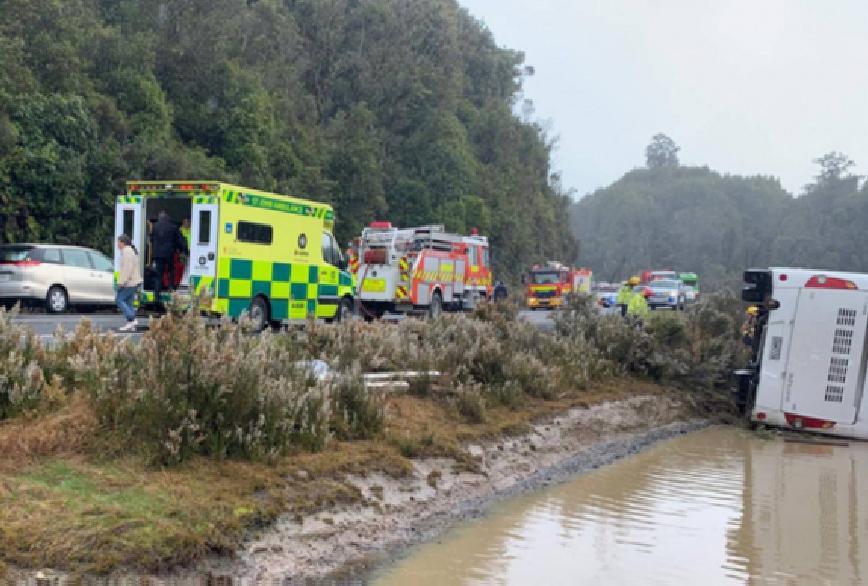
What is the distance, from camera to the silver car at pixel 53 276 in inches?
812

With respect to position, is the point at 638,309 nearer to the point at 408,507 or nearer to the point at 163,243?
the point at 163,243

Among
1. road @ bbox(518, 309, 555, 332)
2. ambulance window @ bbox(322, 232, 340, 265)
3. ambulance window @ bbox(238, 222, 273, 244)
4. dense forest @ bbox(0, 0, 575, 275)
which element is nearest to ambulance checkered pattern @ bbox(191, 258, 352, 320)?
ambulance window @ bbox(322, 232, 340, 265)

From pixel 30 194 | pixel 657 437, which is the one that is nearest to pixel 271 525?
pixel 657 437

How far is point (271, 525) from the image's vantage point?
611 centimetres

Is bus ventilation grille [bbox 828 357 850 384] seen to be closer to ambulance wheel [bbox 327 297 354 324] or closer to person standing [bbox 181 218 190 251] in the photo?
ambulance wheel [bbox 327 297 354 324]

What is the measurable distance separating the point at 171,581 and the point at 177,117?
31.8 metres

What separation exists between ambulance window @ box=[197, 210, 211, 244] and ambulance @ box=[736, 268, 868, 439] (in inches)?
345

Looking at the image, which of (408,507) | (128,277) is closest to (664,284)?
(128,277)

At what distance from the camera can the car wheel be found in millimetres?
21047

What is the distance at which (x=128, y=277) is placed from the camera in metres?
15.1

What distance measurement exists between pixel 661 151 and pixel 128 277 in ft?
584

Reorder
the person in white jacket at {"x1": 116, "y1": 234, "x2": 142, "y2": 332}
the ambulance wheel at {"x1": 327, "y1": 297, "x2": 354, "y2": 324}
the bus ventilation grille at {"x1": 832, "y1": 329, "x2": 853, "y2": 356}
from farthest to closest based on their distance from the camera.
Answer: the ambulance wheel at {"x1": 327, "y1": 297, "x2": 354, "y2": 324} < the person in white jacket at {"x1": 116, "y1": 234, "x2": 142, "y2": 332} < the bus ventilation grille at {"x1": 832, "y1": 329, "x2": 853, "y2": 356}

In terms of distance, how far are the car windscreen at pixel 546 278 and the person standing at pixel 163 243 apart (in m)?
27.1

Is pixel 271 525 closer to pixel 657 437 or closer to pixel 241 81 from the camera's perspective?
pixel 657 437
